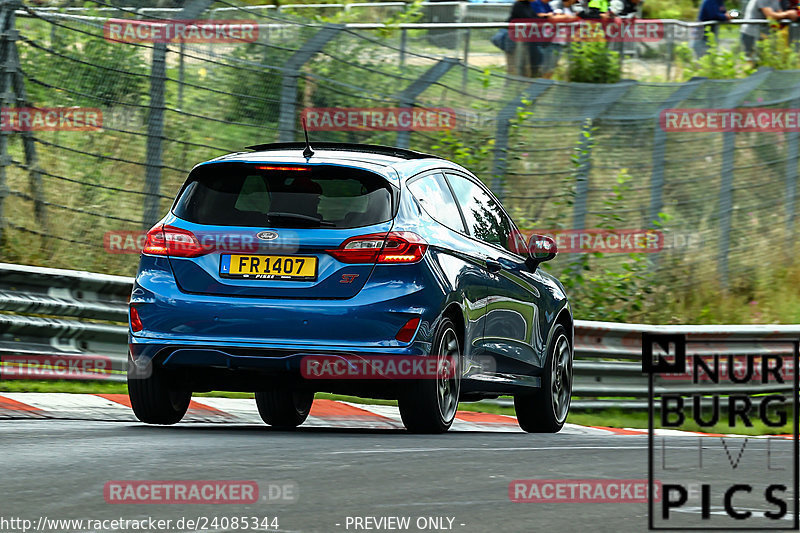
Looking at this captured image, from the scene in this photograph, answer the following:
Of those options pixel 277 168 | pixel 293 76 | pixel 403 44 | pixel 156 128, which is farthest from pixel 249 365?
pixel 403 44

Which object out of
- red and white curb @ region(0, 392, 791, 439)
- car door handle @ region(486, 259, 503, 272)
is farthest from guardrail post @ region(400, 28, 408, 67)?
car door handle @ region(486, 259, 503, 272)

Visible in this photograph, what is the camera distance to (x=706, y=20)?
1969 cm

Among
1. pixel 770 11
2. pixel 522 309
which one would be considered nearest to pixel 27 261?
pixel 522 309

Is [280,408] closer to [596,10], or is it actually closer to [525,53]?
[525,53]

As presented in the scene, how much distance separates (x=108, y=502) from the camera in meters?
5.98

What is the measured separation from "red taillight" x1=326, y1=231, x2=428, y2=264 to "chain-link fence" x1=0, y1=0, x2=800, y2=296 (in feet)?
17.4

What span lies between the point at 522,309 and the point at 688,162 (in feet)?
24.3

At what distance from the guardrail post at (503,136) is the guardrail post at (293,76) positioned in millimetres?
2429

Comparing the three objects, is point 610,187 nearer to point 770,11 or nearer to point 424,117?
point 424,117

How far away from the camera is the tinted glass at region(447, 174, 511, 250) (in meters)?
9.53

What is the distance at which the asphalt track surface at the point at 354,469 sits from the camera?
19.0 ft

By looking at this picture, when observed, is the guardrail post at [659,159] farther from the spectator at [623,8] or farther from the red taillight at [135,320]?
the red taillight at [135,320]

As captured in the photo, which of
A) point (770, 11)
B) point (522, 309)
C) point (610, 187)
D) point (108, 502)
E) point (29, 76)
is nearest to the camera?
point (108, 502)

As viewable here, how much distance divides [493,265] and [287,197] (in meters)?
1.60
